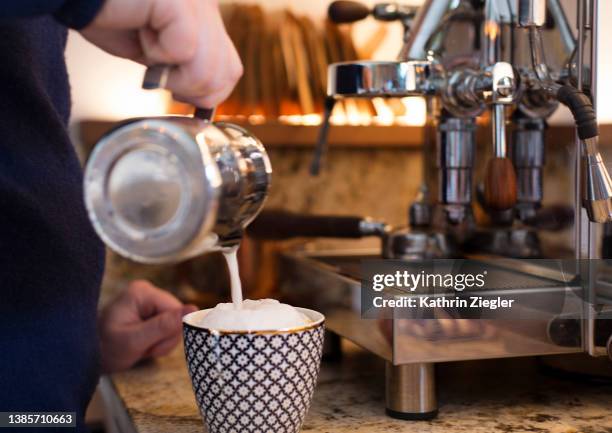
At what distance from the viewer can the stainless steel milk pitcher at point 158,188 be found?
0.37 m

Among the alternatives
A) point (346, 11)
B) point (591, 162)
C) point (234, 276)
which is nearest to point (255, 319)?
point (234, 276)

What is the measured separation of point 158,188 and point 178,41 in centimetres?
9

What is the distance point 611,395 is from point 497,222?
0.22 meters

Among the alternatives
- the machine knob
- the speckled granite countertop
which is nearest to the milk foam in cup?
the speckled granite countertop

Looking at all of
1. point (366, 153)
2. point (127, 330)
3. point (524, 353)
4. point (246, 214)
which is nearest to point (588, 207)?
point (524, 353)

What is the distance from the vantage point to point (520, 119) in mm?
688

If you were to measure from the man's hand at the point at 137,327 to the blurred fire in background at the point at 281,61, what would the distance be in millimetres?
338

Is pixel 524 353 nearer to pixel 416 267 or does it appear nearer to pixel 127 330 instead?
pixel 416 267

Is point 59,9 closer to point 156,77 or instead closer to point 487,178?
point 156,77

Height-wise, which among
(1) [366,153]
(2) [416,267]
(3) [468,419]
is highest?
(1) [366,153]

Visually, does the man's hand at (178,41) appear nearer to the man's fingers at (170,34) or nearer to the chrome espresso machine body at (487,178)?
the man's fingers at (170,34)

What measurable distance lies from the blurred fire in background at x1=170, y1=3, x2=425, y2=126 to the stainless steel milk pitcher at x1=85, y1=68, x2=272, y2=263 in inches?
26.3

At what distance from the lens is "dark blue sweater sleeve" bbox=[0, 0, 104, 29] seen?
15.2 inches

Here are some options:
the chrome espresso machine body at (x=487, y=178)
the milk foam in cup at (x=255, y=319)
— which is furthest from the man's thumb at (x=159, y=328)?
the milk foam in cup at (x=255, y=319)
